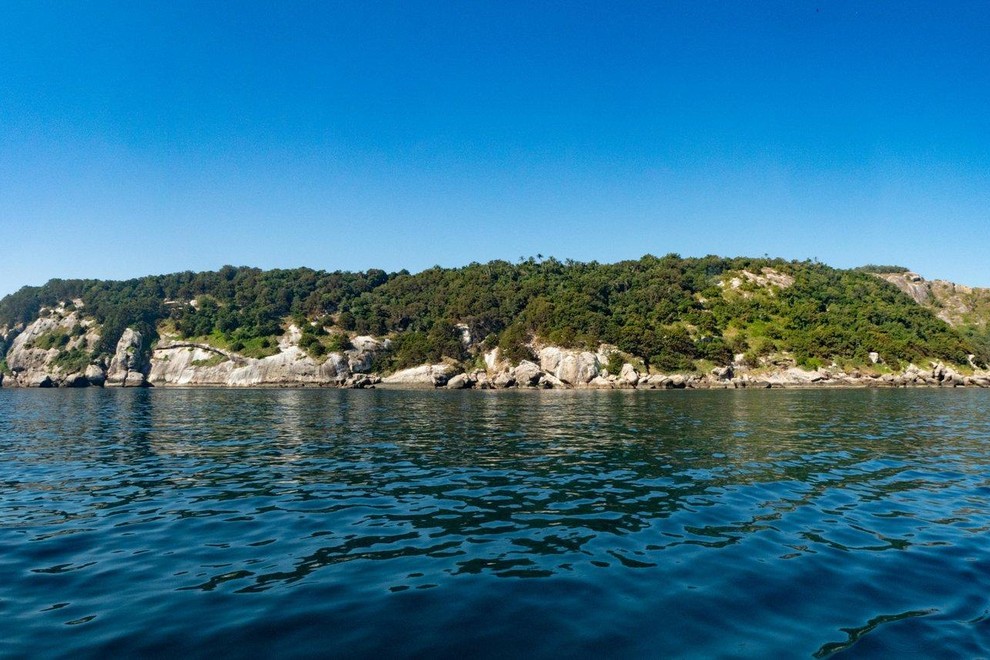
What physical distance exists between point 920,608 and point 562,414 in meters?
40.4

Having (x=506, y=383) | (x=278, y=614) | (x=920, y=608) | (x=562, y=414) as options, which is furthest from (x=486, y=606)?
Answer: (x=506, y=383)

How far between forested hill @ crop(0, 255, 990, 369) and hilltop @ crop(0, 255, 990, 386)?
20.9 inches

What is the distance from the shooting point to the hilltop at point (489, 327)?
130875 millimetres

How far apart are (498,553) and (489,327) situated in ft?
473

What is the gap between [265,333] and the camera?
160 m

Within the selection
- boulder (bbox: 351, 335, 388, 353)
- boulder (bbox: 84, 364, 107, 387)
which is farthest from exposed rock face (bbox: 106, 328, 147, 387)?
boulder (bbox: 351, 335, 388, 353)

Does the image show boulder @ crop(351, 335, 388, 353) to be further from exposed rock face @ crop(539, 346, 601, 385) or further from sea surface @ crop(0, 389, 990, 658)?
sea surface @ crop(0, 389, 990, 658)

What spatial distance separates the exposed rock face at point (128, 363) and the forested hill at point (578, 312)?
4372 millimetres

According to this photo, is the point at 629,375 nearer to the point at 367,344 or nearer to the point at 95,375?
the point at 367,344

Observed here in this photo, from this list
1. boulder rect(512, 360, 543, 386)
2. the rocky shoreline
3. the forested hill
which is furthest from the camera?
the forested hill

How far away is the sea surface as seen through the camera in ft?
26.9

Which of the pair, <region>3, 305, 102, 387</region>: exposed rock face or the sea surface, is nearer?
the sea surface

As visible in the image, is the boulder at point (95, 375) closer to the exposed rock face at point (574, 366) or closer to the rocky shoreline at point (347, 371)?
the rocky shoreline at point (347, 371)

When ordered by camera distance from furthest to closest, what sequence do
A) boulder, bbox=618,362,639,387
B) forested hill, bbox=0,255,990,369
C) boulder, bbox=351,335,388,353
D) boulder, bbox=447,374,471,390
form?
boulder, bbox=351,335,388,353 < forested hill, bbox=0,255,990,369 < boulder, bbox=447,374,471,390 < boulder, bbox=618,362,639,387
